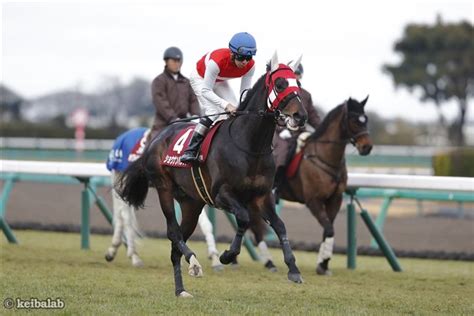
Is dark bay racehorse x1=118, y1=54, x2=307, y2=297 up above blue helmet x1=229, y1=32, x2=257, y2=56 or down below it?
below

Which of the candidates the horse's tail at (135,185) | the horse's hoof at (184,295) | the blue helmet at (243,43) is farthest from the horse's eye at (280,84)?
the horse's tail at (135,185)

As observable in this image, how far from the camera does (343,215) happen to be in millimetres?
16250

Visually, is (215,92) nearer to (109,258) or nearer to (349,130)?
(349,130)

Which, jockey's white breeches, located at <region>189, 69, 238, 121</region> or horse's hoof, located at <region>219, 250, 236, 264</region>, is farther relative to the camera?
jockey's white breeches, located at <region>189, 69, 238, 121</region>

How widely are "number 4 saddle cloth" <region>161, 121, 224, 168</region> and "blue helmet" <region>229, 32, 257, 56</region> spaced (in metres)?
0.66

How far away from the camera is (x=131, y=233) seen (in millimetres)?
10539

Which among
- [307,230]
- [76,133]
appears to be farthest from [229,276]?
[76,133]

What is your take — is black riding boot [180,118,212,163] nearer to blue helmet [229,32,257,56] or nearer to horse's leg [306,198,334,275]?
blue helmet [229,32,257,56]

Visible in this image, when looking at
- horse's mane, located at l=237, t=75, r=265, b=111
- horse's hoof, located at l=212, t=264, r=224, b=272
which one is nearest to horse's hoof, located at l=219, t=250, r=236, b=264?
horse's mane, located at l=237, t=75, r=265, b=111

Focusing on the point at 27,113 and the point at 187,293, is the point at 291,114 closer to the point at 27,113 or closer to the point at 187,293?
the point at 187,293

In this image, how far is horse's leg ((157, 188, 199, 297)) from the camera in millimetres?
7604

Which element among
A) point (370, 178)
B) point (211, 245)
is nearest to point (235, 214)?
point (211, 245)

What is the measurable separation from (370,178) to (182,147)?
8.89 ft

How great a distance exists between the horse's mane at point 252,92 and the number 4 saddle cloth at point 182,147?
0.30 m
